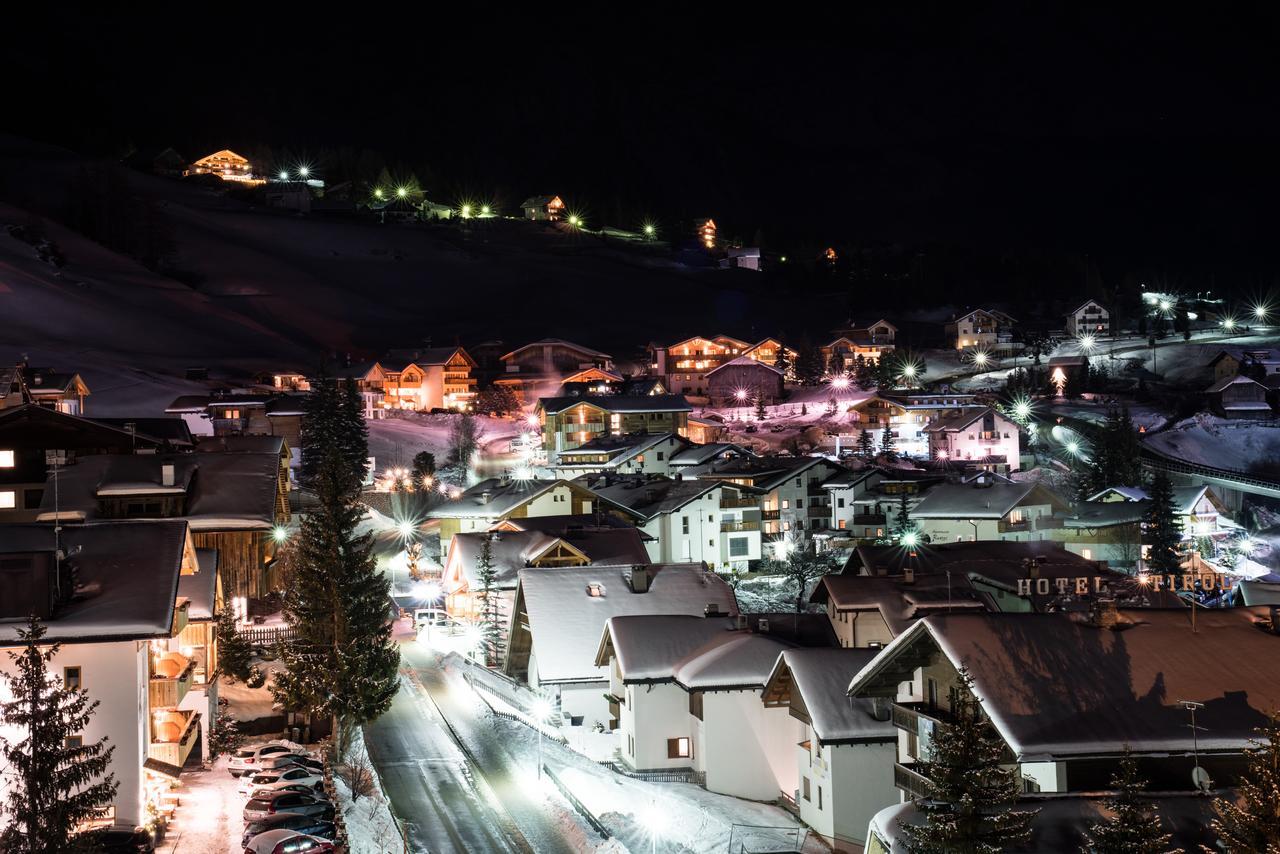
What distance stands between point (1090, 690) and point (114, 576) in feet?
47.6

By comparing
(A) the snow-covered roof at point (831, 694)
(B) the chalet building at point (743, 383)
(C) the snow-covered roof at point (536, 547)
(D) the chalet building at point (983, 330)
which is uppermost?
(D) the chalet building at point (983, 330)

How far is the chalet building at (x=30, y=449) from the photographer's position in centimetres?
3903

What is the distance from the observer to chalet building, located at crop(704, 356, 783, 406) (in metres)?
87.5

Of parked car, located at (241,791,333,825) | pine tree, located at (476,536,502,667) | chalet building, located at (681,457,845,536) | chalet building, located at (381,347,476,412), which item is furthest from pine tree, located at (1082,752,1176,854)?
chalet building, located at (381,347,476,412)

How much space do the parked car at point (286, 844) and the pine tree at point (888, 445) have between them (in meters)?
50.4

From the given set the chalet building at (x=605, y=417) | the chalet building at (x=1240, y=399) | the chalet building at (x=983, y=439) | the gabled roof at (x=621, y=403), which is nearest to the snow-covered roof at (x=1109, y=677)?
the chalet building at (x=983, y=439)

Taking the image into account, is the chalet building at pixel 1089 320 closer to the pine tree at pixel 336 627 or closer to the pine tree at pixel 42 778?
the pine tree at pixel 336 627

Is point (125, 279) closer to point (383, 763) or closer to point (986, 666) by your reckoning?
point (383, 763)

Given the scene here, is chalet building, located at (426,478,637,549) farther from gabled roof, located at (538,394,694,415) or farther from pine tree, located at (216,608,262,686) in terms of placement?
pine tree, located at (216,608,262,686)

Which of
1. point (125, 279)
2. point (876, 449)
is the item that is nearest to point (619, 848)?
point (876, 449)

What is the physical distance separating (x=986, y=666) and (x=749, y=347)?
83015 millimetres

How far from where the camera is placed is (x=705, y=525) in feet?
168

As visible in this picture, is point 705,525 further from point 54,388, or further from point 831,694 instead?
point 54,388

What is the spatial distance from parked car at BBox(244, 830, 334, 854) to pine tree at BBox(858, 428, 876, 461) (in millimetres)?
49564
